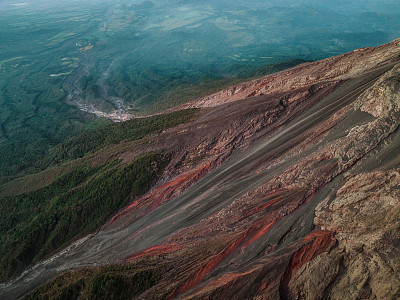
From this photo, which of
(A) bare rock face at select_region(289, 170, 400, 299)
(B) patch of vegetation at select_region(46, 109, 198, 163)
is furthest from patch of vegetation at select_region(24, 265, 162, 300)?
(B) patch of vegetation at select_region(46, 109, 198, 163)

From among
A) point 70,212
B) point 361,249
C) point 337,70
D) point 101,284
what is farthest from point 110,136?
point 361,249

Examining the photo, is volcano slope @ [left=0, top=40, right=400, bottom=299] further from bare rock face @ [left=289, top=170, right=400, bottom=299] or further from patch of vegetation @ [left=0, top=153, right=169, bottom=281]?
patch of vegetation @ [left=0, top=153, right=169, bottom=281]

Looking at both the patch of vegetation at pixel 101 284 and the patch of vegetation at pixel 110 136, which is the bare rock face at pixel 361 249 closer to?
the patch of vegetation at pixel 101 284

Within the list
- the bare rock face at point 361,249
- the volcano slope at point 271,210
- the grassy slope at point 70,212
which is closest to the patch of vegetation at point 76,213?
the grassy slope at point 70,212

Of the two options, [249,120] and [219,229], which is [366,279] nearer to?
[219,229]

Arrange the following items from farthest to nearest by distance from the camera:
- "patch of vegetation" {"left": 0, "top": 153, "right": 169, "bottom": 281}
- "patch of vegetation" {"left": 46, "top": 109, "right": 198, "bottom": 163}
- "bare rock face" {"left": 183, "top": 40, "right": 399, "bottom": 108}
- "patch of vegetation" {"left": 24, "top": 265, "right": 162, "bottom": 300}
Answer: "patch of vegetation" {"left": 46, "top": 109, "right": 198, "bottom": 163}
"patch of vegetation" {"left": 0, "top": 153, "right": 169, "bottom": 281}
"bare rock face" {"left": 183, "top": 40, "right": 399, "bottom": 108}
"patch of vegetation" {"left": 24, "top": 265, "right": 162, "bottom": 300}
